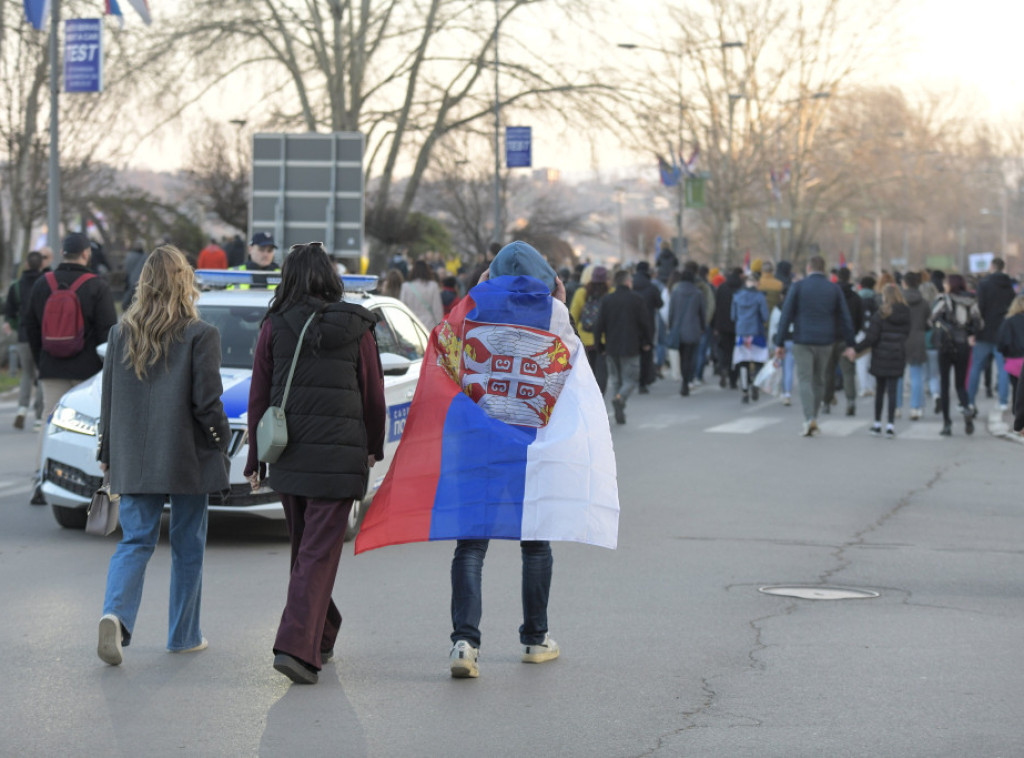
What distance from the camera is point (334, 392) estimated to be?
6.07 metres

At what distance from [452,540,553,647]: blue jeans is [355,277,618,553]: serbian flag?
16 cm

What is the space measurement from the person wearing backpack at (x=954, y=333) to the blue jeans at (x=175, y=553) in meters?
12.8

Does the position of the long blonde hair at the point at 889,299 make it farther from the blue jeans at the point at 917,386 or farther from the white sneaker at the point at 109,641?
the white sneaker at the point at 109,641

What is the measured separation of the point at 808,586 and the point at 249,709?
372 centimetres

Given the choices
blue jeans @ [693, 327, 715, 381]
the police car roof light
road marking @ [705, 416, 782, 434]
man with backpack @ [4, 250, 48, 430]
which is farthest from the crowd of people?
the police car roof light

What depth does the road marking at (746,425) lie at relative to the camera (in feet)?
59.4

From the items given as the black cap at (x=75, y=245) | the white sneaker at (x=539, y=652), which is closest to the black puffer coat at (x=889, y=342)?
the black cap at (x=75, y=245)

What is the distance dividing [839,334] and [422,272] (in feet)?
15.4

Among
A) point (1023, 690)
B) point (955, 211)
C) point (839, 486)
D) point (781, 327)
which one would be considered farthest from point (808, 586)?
point (955, 211)

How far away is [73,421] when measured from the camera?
31.7 ft

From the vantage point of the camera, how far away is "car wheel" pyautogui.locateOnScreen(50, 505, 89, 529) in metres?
9.97

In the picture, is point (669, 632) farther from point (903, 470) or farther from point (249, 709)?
point (903, 470)

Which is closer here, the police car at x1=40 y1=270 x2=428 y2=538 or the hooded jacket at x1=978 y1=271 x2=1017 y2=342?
the police car at x1=40 y1=270 x2=428 y2=538

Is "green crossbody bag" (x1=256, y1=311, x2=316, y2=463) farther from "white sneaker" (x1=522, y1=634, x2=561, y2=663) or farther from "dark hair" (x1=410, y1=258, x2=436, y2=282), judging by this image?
"dark hair" (x1=410, y1=258, x2=436, y2=282)
